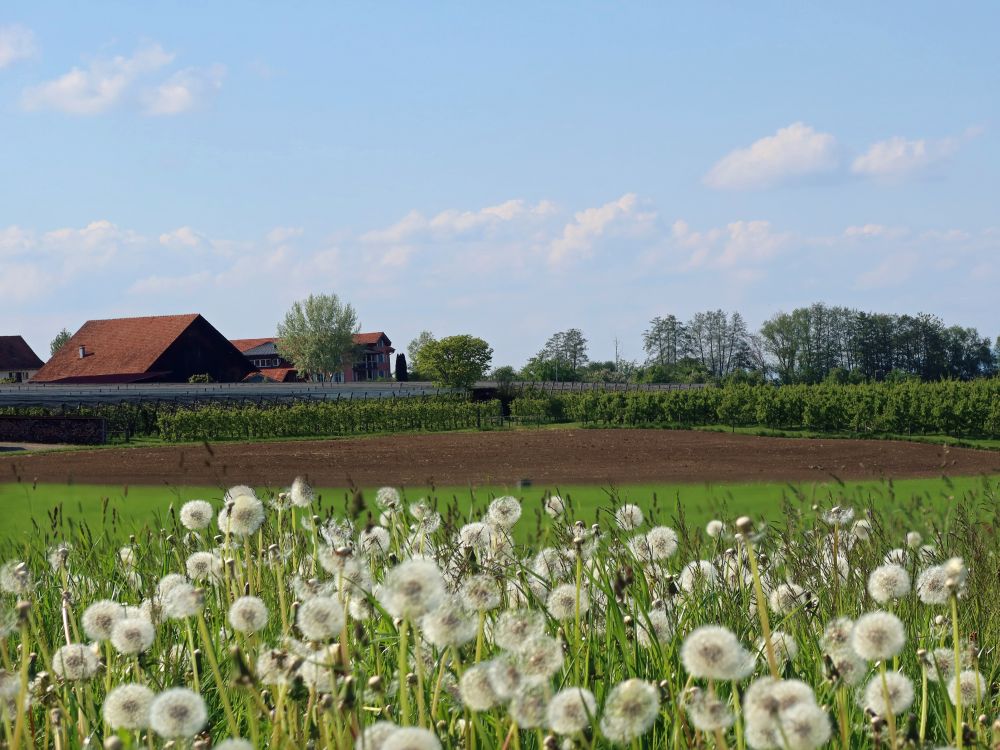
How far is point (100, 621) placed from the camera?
211cm

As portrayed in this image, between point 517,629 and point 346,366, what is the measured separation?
80329mm

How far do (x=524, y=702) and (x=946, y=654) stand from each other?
137 cm

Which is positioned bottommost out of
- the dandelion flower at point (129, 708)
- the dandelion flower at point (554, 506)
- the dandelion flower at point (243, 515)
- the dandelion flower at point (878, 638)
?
the dandelion flower at point (129, 708)

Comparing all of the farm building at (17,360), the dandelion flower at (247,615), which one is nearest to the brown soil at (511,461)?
the dandelion flower at (247,615)

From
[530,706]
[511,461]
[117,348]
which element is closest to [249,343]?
[117,348]

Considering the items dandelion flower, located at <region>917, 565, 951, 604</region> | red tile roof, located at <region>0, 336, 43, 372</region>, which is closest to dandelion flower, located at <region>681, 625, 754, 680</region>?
dandelion flower, located at <region>917, 565, 951, 604</region>

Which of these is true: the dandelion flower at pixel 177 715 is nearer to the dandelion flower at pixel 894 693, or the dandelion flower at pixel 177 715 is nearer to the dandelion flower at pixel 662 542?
the dandelion flower at pixel 894 693

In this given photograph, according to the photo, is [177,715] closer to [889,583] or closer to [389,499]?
[889,583]

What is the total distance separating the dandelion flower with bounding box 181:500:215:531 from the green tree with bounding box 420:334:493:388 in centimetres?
4491

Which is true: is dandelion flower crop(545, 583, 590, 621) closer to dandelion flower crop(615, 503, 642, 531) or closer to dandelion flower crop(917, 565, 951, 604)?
dandelion flower crop(917, 565, 951, 604)

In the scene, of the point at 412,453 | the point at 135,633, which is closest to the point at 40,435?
the point at 412,453

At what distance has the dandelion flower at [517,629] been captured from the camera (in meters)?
1.62

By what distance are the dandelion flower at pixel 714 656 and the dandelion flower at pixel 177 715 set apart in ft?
2.50

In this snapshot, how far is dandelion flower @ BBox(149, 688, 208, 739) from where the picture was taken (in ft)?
4.81
